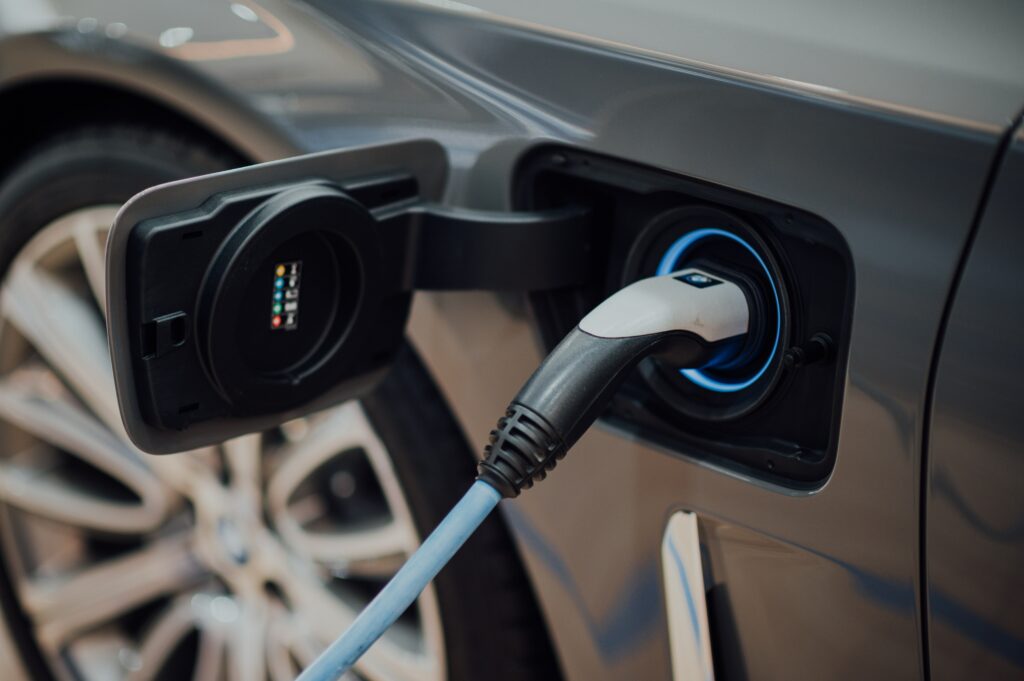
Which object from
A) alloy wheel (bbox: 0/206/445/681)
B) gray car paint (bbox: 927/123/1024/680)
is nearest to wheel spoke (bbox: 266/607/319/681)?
alloy wheel (bbox: 0/206/445/681)

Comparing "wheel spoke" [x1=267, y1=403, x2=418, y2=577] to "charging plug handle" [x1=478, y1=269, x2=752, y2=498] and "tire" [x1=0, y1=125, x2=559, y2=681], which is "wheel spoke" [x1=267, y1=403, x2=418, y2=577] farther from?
"charging plug handle" [x1=478, y1=269, x2=752, y2=498]

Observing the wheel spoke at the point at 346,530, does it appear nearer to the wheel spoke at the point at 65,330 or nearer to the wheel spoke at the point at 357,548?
the wheel spoke at the point at 357,548

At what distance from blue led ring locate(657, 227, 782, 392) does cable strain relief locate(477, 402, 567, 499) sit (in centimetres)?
15

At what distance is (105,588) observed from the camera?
54.4 inches

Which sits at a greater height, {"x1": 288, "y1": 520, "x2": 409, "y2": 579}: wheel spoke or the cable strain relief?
the cable strain relief

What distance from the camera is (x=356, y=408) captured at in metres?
1.06

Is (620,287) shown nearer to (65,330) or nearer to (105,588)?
(65,330)

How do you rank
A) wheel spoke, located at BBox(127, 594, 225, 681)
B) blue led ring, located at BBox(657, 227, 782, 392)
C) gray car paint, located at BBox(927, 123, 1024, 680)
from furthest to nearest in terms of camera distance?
wheel spoke, located at BBox(127, 594, 225, 681) < blue led ring, located at BBox(657, 227, 782, 392) < gray car paint, located at BBox(927, 123, 1024, 680)

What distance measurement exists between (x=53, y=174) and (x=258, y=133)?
334 mm

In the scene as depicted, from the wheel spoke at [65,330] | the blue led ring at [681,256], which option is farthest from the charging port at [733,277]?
the wheel spoke at [65,330]

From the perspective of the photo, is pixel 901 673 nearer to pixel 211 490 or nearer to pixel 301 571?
pixel 301 571

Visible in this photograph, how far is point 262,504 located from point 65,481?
391 mm

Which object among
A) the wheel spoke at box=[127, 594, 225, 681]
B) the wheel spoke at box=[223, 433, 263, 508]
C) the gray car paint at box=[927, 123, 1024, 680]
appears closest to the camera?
the gray car paint at box=[927, 123, 1024, 680]

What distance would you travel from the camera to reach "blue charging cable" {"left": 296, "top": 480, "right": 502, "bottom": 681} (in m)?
0.69
